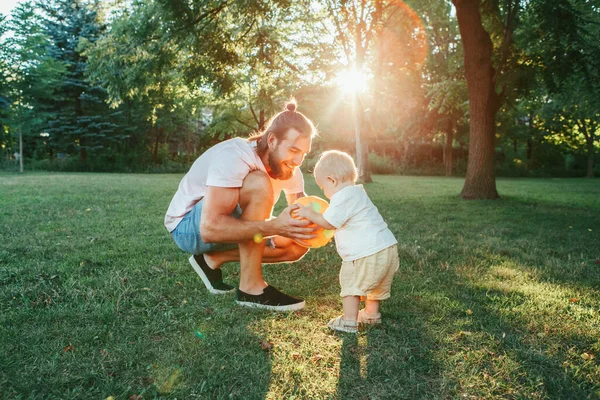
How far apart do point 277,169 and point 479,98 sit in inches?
355

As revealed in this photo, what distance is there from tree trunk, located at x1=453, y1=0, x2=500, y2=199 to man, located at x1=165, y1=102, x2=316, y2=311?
879 cm

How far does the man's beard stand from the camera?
308 cm

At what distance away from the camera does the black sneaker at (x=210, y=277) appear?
3.36 meters

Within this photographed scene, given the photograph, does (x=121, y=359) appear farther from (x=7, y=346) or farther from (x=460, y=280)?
(x=460, y=280)

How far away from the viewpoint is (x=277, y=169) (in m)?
3.16

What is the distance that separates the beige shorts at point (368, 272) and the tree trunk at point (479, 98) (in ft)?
29.6

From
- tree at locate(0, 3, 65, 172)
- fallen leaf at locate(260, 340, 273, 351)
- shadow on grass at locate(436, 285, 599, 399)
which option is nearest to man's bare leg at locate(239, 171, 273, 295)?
fallen leaf at locate(260, 340, 273, 351)

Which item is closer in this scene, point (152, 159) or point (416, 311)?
point (416, 311)

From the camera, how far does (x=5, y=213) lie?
7.02 metres

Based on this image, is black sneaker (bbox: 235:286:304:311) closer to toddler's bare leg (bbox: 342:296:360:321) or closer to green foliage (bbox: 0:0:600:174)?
toddler's bare leg (bbox: 342:296:360:321)

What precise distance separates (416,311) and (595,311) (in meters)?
1.35

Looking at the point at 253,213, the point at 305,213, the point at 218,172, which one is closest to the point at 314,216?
the point at 305,213

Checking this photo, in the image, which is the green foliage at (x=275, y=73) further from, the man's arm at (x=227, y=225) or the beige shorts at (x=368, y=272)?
the beige shorts at (x=368, y=272)

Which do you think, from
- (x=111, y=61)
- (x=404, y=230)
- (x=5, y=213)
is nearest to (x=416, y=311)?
(x=404, y=230)
